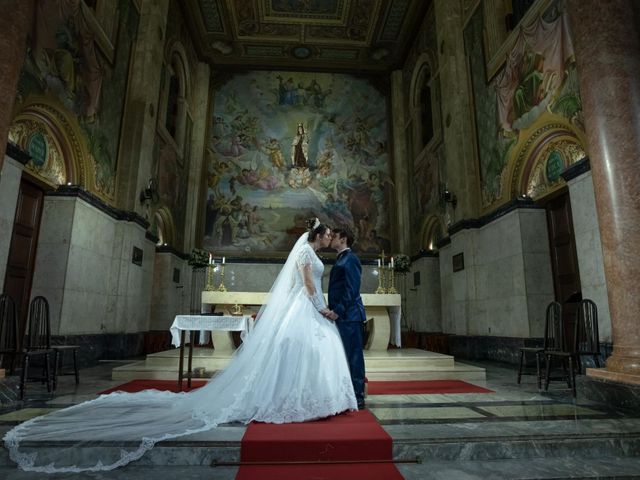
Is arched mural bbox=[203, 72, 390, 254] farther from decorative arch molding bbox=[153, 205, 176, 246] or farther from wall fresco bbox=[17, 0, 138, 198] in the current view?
Answer: wall fresco bbox=[17, 0, 138, 198]

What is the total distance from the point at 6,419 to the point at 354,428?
300cm

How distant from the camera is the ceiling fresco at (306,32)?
1502cm

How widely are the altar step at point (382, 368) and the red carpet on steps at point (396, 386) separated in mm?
273

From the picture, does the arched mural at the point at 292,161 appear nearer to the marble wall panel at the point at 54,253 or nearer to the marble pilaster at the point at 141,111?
the marble pilaster at the point at 141,111

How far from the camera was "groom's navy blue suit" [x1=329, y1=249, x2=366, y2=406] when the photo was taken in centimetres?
427

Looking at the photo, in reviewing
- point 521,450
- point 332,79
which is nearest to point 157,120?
point 332,79

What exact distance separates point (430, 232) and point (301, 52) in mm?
9018

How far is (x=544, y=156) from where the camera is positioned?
28.0 feet

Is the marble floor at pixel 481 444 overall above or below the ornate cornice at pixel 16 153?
below

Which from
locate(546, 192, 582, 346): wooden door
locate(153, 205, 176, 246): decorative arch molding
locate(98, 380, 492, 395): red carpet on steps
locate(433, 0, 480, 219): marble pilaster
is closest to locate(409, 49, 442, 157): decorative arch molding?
locate(433, 0, 480, 219): marble pilaster

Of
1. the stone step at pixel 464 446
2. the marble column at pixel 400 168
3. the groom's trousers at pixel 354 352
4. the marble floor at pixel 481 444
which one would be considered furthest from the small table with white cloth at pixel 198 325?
the marble column at pixel 400 168

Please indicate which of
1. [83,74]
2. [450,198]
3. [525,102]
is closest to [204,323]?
[83,74]

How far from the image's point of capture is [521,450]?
3.20 metres

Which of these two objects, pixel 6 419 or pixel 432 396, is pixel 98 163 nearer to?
pixel 6 419
